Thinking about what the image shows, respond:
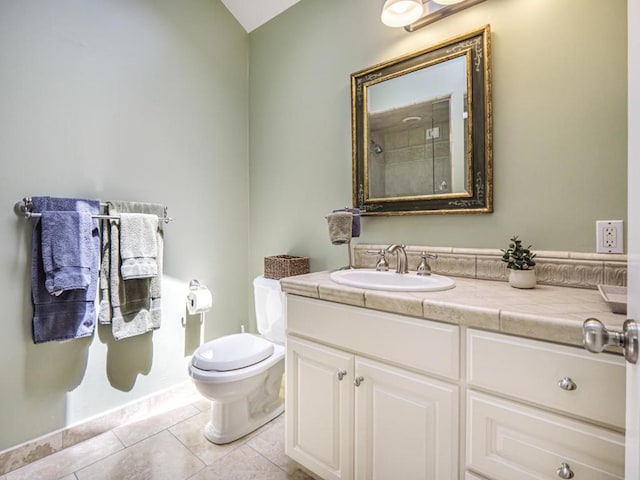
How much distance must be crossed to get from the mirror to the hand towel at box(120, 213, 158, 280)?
1.16m

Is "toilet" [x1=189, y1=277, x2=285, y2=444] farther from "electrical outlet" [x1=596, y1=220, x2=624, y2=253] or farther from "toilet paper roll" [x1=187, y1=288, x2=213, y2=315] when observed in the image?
"electrical outlet" [x1=596, y1=220, x2=624, y2=253]

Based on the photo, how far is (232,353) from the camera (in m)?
1.62

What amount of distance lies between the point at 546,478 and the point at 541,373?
25cm

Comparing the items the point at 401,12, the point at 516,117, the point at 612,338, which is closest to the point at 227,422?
the point at 612,338

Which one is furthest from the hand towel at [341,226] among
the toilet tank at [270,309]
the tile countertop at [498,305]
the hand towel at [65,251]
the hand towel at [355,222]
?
the hand towel at [65,251]

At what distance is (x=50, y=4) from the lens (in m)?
1.49

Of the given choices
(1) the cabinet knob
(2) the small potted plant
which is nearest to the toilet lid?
(2) the small potted plant

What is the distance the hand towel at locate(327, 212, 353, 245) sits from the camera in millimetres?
1553

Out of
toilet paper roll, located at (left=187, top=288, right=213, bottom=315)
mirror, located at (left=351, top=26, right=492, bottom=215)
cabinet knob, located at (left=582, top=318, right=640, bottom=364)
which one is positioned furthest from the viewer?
toilet paper roll, located at (left=187, top=288, right=213, bottom=315)

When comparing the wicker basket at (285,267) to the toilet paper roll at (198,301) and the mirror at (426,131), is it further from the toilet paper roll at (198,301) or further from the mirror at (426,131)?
the mirror at (426,131)

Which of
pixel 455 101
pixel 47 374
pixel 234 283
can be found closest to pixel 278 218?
pixel 234 283

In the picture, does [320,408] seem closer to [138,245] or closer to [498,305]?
[498,305]

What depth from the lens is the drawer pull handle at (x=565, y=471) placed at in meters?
0.74

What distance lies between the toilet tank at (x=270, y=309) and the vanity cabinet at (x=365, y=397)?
1.57 ft
